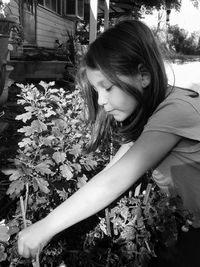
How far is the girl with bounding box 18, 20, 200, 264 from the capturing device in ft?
3.83

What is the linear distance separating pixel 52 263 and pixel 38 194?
0.29 m

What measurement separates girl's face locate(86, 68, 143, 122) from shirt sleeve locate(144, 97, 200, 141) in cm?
12

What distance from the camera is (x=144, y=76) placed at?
57.6 inches

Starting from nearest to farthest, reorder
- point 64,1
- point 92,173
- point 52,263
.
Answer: point 52,263
point 92,173
point 64,1

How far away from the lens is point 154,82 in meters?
1.47

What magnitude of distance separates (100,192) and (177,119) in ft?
1.18

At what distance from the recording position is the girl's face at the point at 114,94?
1.41 meters

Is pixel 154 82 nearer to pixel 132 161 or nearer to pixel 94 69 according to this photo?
pixel 94 69

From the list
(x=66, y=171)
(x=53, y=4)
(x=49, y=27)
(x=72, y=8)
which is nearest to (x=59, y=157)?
(x=66, y=171)

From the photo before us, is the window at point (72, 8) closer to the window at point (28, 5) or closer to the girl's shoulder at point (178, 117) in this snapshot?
the window at point (28, 5)

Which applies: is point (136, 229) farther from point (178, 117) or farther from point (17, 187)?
point (178, 117)

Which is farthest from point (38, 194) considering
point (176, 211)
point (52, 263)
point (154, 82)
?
point (154, 82)

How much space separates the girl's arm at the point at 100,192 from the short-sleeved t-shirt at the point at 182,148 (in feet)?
0.16

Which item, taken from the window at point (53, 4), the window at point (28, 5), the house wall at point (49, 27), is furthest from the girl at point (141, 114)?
the window at point (53, 4)
